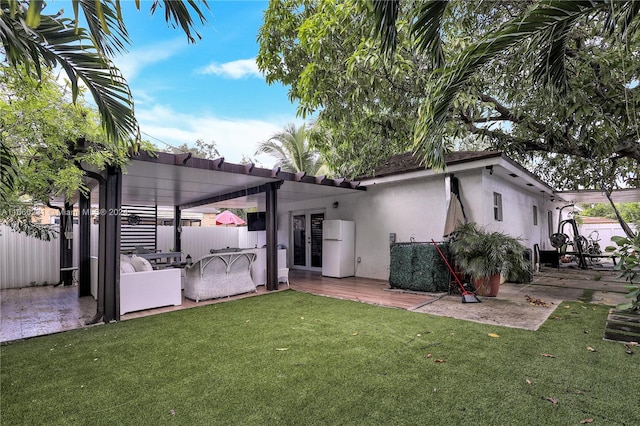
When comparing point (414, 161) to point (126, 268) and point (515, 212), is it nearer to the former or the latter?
point (515, 212)

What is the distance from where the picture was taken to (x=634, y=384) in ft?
9.45

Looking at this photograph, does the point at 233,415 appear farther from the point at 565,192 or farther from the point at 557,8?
the point at 565,192

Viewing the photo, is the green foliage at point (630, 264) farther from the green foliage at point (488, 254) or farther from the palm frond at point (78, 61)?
the palm frond at point (78, 61)

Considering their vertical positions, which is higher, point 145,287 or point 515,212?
point 515,212

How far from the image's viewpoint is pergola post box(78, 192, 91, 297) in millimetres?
7586

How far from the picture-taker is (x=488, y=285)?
22.0 ft

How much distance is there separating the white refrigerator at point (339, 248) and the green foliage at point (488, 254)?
3632 mm

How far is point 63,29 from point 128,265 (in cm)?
454

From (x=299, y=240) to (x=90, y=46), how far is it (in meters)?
10.4

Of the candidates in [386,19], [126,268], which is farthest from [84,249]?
[386,19]

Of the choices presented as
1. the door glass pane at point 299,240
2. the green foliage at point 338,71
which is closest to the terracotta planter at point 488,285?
the green foliage at point 338,71

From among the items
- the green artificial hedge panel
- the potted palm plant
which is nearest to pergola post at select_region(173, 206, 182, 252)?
the green artificial hedge panel

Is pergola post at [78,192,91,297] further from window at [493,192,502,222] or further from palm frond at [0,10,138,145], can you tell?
window at [493,192,502,222]

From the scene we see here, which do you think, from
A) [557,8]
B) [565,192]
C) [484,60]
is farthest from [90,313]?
[565,192]
